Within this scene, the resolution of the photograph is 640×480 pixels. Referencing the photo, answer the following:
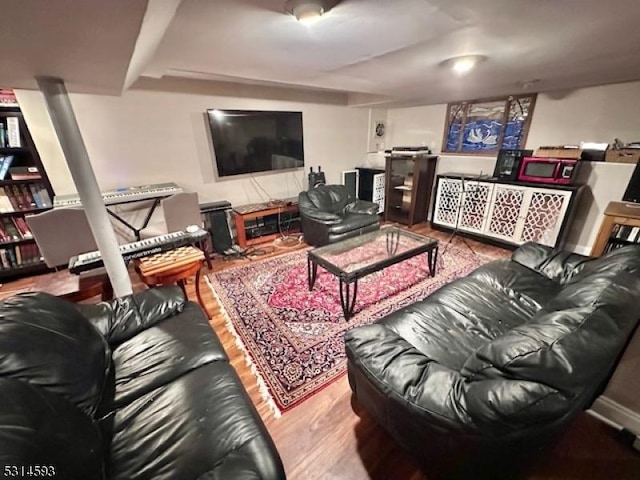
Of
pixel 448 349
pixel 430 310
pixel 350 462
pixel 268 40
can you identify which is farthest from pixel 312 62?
pixel 350 462

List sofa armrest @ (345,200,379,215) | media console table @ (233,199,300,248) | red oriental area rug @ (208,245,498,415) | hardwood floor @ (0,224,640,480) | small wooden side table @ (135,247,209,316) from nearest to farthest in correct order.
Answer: hardwood floor @ (0,224,640,480), red oriental area rug @ (208,245,498,415), small wooden side table @ (135,247,209,316), media console table @ (233,199,300,248), sofa armrest @ (345,200,379,215)

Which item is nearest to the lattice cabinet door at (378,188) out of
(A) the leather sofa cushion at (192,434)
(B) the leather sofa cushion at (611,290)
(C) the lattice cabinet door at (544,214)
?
(C) the lattice cabinet door at (544,214)

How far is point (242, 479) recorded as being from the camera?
753 mm

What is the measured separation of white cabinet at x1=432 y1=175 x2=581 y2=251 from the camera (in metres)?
2.84

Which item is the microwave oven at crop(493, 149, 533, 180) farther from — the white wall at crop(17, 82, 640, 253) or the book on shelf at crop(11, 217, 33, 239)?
the book on shelf at crop(11, 217, 33, 239)

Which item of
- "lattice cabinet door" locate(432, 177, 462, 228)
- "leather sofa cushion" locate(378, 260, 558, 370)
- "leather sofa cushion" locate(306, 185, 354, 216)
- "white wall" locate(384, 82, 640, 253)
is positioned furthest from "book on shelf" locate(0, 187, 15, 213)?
"white wall" locate(384, 82, 640, 253)

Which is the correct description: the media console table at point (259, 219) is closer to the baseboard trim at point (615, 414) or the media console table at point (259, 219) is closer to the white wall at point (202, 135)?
the white wall at point (202, 135)

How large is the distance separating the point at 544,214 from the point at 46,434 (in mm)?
4036

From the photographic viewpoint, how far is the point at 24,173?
2.51 m

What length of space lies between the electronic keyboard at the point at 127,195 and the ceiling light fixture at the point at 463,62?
275 centimetres

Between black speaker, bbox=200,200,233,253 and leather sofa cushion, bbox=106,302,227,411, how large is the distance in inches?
72.7

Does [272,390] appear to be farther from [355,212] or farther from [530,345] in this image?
[355,212]

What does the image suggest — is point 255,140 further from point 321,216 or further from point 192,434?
point 192,434

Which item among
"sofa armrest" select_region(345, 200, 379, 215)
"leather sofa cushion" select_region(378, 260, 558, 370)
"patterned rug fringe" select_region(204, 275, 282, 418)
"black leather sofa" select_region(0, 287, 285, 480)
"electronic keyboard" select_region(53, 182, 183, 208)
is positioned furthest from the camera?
"sofa armrest" select_region(345, 200, 379, 215)
